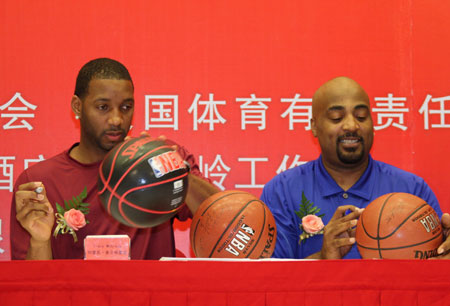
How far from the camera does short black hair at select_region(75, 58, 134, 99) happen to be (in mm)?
2793

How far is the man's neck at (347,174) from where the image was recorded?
3064 mm

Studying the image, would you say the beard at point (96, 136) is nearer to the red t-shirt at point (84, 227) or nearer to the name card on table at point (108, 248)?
the red t-shirt at point (84, 227)

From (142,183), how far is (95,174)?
100 cm

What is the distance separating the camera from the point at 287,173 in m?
3.16

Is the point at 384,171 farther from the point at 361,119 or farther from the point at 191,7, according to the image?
the point at 191,7

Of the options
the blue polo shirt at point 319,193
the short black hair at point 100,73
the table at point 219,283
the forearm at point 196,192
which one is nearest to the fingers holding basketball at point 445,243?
the table at point 219,283

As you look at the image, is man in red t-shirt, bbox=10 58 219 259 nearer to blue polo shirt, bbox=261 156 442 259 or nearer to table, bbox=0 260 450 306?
blue polo shirt, bbox=261 156 442 259

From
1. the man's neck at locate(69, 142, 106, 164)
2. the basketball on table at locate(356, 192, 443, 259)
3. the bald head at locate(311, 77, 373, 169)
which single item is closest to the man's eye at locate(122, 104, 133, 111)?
the man's neck at locate(69, 142, 106, 164)

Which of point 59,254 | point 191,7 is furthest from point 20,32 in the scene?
point 59,254

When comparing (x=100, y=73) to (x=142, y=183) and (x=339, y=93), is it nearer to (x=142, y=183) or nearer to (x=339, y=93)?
(x=142, y=183)

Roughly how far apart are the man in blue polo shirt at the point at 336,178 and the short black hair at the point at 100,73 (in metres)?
0.98

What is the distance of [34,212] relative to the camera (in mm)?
2213

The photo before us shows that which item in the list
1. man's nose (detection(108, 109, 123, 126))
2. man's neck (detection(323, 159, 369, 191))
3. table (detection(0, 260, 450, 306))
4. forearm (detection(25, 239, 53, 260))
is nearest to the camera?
table (detection(0, 260, 450, 306))

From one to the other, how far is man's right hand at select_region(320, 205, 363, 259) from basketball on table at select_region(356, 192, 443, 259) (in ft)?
0.53
